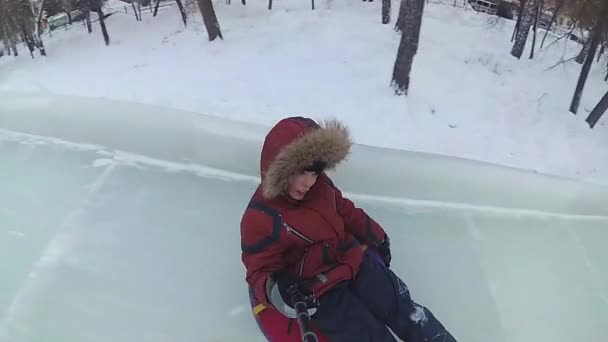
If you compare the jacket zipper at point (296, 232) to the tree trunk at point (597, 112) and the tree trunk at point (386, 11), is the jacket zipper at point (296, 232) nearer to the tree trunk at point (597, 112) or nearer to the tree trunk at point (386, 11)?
the tree trunk at point (597, 112)

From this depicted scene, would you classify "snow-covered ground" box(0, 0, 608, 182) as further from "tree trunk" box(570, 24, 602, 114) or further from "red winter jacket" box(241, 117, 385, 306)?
"red winter jacket" box(241, 117, 385, 306)

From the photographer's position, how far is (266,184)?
223cm

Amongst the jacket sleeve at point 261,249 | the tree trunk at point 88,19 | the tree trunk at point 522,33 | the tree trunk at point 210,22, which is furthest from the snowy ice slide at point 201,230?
the tree trunk at point 522,33

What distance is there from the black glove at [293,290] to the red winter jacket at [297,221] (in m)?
0.03

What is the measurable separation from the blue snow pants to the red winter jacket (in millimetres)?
64

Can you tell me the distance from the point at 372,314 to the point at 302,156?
28.2 inches

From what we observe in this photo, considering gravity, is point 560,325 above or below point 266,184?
below

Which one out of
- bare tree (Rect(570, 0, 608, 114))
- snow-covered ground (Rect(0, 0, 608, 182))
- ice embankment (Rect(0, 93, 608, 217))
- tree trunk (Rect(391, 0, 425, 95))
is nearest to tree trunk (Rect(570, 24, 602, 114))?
bare tree (Rect(570, 0, 608, 114))

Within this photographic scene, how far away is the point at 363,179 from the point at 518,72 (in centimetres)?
320

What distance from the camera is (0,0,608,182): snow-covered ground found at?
420cm

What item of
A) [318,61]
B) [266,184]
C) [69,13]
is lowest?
[69,13]

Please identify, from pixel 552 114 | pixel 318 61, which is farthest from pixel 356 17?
pixel 552 114

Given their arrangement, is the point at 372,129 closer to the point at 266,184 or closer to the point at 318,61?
the point at 318,61

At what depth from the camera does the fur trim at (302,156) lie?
215 centimetres
